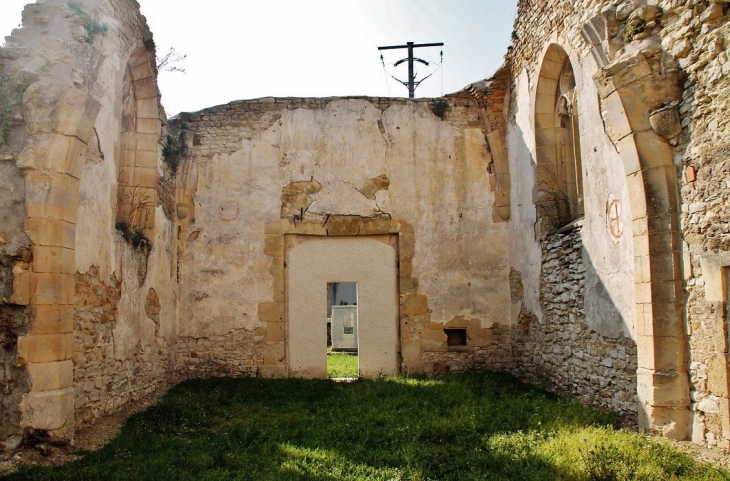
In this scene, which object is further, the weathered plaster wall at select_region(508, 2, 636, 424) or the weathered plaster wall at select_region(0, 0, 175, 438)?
the weathered plaster wall at select_region(508, 2, 636, 424)

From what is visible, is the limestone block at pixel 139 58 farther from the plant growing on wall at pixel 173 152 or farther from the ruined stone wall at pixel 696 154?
the ruined stone wall at pixel 696 154

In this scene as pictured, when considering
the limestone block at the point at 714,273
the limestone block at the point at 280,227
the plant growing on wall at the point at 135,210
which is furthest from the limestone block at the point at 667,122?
the plant growing on wall at the point at 135,210

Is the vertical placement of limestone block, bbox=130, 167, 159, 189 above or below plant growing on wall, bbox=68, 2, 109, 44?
below

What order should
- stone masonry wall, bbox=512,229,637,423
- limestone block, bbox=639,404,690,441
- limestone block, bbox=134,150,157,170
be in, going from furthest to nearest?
limestone block, bbox=134,150,157,170
stone masonry wall, bbox=512,229,637,423
limestone block, bbox=639,404,690,441

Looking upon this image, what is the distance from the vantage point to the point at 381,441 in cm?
570

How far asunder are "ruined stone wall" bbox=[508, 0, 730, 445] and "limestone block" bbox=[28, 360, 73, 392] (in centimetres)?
547

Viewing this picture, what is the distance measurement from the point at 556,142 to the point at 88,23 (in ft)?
20.8

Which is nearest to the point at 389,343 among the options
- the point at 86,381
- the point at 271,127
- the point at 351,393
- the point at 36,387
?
the point at 351,393

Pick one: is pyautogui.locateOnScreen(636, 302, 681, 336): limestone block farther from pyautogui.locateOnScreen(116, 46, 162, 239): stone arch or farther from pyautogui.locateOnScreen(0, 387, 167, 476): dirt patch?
pyautogui.locateOnScreen(116, 46, 162, 239): stone arch

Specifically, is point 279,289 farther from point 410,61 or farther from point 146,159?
point 410,61

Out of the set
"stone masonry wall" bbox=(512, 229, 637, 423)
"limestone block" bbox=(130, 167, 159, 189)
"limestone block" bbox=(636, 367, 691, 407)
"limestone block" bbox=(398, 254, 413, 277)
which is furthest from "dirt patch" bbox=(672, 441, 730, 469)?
"limestone block" bbox=(130, 167, 159, 189)

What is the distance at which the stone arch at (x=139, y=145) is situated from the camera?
845 centimetres

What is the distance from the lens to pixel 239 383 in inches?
358

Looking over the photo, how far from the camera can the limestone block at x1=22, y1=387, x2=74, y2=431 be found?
5.24 m
